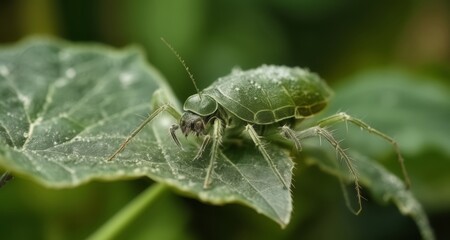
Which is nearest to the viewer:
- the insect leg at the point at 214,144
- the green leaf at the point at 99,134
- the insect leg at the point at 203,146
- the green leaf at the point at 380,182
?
the green leaf at the point at 99,134

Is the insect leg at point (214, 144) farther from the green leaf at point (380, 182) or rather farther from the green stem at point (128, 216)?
the green leaf at point (380, 182)

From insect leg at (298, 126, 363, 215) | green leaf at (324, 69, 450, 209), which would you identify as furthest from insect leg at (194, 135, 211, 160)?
green leaf at (324, 69, 450, 209)

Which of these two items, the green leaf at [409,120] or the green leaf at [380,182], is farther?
the green leaf at [409,120]

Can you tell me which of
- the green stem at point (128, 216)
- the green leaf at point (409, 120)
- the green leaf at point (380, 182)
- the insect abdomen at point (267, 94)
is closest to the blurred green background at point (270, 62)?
the green leaf at point (409, 120)

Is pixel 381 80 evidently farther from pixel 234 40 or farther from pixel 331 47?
pixel 234 40

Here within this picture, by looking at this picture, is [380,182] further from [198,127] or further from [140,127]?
[140,127]

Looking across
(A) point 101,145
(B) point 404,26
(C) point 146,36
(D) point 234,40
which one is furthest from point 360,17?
(A) point 101,145

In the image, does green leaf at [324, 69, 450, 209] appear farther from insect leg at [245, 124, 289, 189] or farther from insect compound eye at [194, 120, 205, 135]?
insect compound eye at [194, 120, 205, 135]
